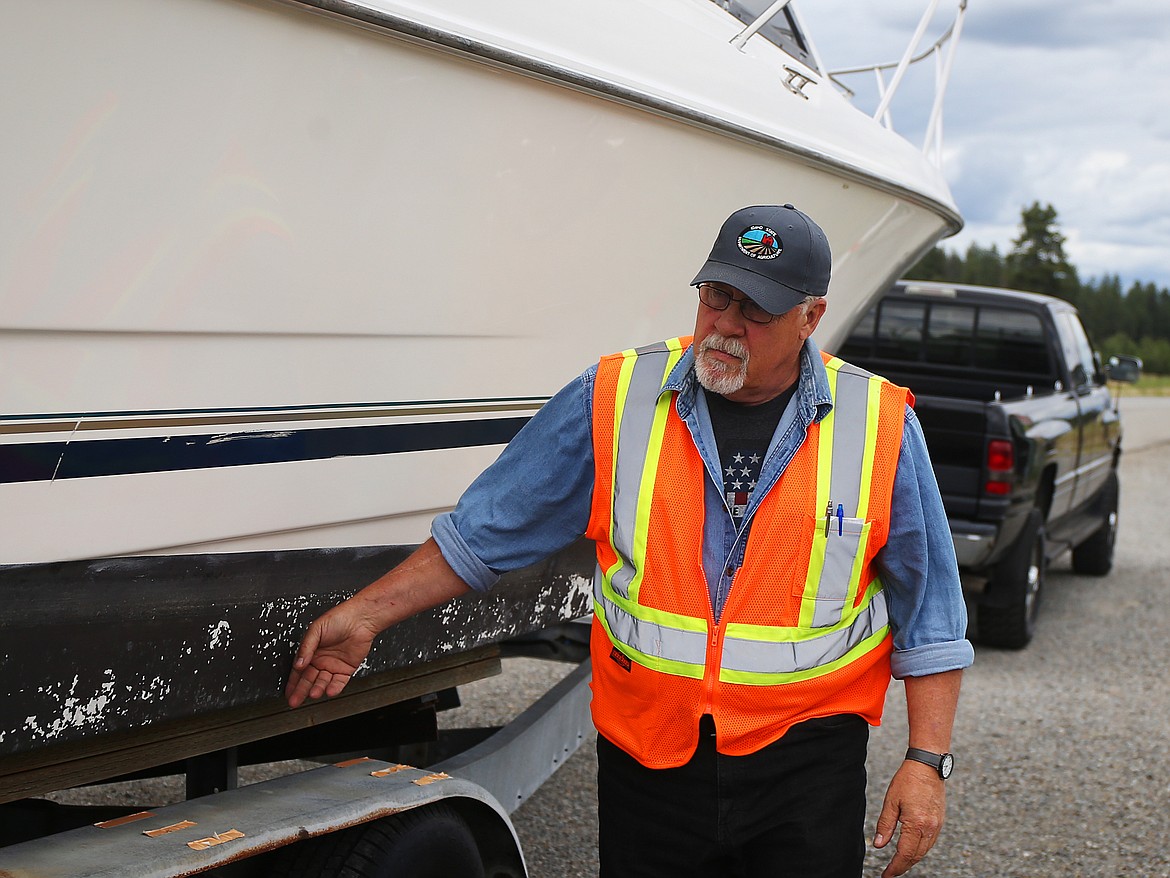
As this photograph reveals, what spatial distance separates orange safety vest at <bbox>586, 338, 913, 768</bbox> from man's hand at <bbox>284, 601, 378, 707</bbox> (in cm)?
44

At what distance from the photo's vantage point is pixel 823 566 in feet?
6.61

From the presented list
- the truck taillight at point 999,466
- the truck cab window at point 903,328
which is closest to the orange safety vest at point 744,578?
the truck taillight at point 999,466

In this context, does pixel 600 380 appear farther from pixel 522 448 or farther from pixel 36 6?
pixel 36 6

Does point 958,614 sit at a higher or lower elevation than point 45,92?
lower

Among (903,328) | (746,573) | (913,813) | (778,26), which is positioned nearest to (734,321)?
(746,573)

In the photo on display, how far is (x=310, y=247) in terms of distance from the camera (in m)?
2.14

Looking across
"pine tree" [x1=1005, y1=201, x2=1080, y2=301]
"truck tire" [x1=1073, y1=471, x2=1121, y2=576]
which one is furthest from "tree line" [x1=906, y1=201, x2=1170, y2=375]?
"truck tire" [x1=1073, y1=471, x2=1121, y2=576]

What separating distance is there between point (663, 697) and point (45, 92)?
1.27 meters

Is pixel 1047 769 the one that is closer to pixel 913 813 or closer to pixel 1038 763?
pixel 1038 763

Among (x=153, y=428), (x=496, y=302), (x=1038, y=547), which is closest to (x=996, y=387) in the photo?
(x=1038, y=547)

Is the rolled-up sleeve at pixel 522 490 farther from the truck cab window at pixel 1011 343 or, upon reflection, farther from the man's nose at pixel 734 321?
the truck cab window at pixel 1011 343

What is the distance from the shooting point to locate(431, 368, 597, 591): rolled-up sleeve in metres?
2.15

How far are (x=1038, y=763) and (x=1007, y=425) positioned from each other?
1562mm

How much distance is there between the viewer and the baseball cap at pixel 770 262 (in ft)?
6.61
